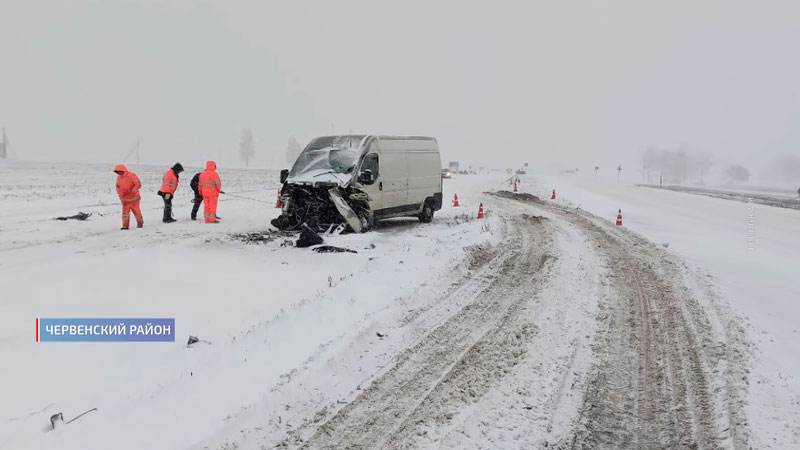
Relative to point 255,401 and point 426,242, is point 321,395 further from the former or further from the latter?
point 426,242

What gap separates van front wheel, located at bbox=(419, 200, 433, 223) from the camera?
607 inches

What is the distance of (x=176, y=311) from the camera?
639cm

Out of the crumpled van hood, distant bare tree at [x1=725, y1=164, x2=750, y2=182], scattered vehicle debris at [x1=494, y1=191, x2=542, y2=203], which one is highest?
distant bare tree at [x1=725, y1=164, x2=750, y2=182]

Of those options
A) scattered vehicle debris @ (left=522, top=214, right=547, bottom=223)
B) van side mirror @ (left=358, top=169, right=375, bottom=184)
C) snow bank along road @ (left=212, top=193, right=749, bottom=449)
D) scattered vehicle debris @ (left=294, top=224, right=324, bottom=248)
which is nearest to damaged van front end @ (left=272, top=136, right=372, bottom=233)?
van side mirror @ (left=358, top=169, right=375, bottom=184)

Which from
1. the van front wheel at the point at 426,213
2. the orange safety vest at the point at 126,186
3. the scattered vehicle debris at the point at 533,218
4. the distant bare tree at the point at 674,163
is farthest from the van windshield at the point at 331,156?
the distant bare tree at the point at 674,163

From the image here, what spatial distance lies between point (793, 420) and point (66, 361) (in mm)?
6284

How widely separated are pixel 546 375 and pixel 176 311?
14.4 feet

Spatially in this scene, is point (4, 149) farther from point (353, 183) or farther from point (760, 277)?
point (760, 277)

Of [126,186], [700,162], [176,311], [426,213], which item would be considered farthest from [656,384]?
[700,162]

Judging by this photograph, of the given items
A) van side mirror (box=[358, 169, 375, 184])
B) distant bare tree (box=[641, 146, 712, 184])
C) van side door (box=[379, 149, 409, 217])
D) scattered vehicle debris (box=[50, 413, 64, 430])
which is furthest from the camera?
distant bare tree (box=[641, 146, 712, 184])

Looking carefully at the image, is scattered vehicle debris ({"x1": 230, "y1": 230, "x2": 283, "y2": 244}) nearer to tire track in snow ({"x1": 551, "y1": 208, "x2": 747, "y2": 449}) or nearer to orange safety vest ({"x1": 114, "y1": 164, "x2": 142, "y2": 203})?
orange safety vest ({"x1": 114, "y1": 164, "x2": 142, "y2": 203})

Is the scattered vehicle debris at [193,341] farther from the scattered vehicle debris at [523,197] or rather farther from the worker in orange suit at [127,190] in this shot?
the scattered vehicle debris at [523,197]

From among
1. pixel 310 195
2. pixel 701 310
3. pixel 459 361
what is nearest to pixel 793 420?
pixel 459 361

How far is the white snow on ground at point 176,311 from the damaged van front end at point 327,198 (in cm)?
58
